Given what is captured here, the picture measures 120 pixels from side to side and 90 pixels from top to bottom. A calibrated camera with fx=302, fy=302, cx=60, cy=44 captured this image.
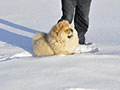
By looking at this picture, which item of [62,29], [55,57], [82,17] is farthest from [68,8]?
[55,57]

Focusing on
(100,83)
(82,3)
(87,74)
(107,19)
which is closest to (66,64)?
(87,74)

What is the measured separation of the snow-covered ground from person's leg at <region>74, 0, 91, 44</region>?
0.90ft

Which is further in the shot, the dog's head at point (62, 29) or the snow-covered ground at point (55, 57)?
the dog's head at point (62, 29)

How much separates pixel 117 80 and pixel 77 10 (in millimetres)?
2134

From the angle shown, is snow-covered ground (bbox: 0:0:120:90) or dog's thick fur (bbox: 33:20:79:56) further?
dog's thick fur (bbox: 33:20:79:56)

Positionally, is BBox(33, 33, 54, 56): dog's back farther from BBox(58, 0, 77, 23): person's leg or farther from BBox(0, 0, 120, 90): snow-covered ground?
BBox(58, 0, 77, 23): person's leg

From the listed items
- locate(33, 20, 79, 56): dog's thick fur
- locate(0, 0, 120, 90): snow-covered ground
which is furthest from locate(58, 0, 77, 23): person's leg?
locate(33, 20, 79, 56): dog's thick fur

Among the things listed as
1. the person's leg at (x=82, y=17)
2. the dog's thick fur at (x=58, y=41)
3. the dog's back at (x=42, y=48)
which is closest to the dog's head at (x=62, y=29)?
the dog's thick fur at (x=58, y=41)

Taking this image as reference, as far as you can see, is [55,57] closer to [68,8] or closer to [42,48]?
[42,48]

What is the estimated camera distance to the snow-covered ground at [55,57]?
8.98 ft

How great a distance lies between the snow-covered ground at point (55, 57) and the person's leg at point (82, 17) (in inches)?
10.8

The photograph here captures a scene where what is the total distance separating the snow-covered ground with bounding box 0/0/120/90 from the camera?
2.74m

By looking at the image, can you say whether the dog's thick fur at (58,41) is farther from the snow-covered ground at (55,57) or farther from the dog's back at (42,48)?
the snow-covered ground at (55,57)

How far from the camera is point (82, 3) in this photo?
4.50 m
